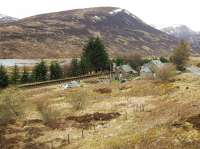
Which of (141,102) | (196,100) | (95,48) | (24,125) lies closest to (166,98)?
(141,102)

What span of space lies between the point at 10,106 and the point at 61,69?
52.0 metres

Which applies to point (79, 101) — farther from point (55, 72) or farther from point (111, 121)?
point (55, 72)

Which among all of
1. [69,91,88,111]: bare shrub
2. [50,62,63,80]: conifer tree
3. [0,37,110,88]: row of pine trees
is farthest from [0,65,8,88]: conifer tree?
[69,91,88,111]: bare shrub

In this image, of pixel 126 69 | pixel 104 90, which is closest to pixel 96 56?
pixel 126 69

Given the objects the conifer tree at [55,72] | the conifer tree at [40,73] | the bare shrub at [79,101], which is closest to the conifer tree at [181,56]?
the conifer tree at [55,72]

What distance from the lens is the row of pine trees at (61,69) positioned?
306ft


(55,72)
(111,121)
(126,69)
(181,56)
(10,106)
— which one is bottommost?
(111,121)

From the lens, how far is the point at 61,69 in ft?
357

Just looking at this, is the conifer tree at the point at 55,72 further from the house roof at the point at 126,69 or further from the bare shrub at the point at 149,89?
the bare shrub at the point at 149,89

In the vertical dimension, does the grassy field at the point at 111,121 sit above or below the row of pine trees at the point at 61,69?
below

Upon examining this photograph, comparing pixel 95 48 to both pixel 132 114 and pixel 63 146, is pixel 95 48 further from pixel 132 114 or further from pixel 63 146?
pixel 63 146

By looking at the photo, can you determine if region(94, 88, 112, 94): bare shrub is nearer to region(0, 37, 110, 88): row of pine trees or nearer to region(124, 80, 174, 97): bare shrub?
region(124, 80, 174, 97): bare shrub

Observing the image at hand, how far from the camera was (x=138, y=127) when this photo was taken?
141 feet

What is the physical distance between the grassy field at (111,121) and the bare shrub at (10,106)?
20 cm
